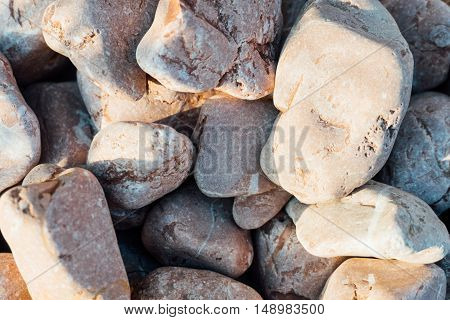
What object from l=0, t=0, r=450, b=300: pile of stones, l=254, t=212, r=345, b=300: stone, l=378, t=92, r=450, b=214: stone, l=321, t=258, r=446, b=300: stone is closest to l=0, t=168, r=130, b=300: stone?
l=0, t=0, r=450, b=300: pile of stones

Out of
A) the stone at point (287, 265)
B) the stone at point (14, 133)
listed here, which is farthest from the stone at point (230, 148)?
the stone at point (14, 133)

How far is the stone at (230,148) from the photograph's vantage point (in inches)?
61.2

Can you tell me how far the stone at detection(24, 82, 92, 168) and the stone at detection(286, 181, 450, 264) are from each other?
0.82m

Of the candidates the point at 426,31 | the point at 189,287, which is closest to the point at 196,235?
the point at 189,287

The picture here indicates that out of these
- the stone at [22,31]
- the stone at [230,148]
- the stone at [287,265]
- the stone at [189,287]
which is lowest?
the stone at [287,265]

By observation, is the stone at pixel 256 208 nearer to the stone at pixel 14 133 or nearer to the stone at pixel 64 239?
the stone at pixel 64 239

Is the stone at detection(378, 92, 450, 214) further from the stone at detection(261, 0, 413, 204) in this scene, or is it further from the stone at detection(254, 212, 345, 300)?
the stone at detection(254, 212, 345, 300)

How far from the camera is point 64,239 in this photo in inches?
50.6

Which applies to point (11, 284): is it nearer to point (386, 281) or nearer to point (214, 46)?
point (214, 46)

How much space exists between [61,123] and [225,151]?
23.7 inches

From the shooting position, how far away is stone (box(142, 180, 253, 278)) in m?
1.62

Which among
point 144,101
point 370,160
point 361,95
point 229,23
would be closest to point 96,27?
point 144,101

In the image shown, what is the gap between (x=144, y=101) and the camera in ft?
5.33
